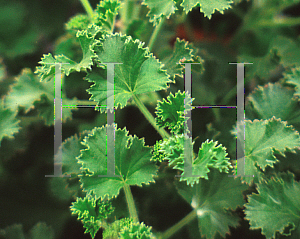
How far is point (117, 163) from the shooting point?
92 cm

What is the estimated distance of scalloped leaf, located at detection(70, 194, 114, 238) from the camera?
0.83 m

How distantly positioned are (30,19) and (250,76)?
1.23m

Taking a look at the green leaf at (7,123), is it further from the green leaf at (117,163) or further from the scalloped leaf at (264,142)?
the scalloped leaf at (264,142)

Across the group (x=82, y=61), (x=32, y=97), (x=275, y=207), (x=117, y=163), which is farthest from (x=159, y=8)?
(x=275, y=207)

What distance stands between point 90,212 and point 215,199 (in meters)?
0.43

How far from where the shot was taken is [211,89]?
4.63 feet

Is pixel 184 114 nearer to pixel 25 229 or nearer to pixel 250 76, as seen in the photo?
pixel 250 76

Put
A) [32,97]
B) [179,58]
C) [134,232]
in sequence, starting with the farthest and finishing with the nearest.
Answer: [32,97] → [179,58] → [134,232]

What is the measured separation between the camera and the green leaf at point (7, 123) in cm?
108

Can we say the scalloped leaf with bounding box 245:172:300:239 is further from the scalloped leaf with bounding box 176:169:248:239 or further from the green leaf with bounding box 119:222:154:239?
the green leaf with bounding box 119:222:154:239

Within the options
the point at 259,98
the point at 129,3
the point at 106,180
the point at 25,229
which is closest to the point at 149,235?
the point at 106,180

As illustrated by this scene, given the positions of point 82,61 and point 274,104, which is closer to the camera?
point 82,61

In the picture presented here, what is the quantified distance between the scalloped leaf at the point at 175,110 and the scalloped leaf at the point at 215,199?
0.26m

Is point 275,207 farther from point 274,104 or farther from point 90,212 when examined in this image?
point 90,212
